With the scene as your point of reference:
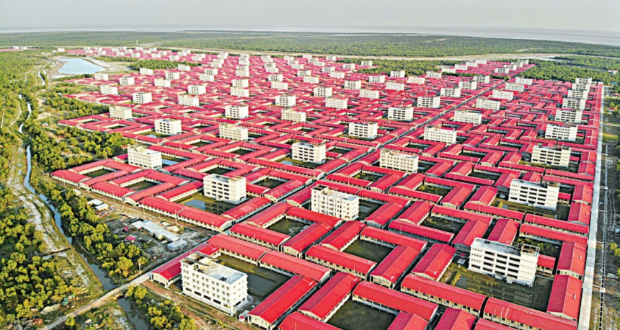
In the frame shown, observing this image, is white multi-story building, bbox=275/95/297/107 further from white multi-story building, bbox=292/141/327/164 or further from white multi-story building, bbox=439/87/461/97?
white multi-story building, bbox=439/87/461/97

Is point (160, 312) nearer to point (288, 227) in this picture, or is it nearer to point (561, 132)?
point (288, 227)

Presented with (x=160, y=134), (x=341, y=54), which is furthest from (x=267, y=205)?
(x=341, y=54)

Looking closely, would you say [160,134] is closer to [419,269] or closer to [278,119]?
[278,119]

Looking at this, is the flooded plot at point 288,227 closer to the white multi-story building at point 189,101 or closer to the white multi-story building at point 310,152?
the white multi-story building at point 310,152

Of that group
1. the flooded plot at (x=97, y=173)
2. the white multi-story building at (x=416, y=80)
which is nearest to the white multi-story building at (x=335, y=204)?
the flooded plot at (x=97, y=173)

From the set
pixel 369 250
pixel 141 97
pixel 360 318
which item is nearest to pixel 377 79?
pixel 141 97
